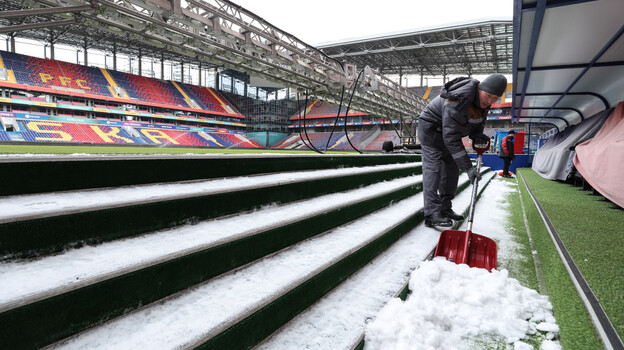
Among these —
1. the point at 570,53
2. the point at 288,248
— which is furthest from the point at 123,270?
the point at 570,53

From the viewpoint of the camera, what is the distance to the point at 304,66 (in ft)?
18.8

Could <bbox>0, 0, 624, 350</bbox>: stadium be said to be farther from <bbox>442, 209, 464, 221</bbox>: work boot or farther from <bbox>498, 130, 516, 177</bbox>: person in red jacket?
<bbox>498, 130, 516, 177</bbox>: person in red jacket

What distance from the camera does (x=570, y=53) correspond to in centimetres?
374

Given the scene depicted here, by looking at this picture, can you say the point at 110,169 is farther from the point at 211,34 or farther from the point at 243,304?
the point at 211,34

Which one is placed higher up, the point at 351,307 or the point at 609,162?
the point at 609,162

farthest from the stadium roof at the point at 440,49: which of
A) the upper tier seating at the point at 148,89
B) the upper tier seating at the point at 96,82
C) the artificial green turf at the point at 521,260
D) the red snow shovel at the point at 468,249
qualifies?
the red snow shovel at the point at 468,249

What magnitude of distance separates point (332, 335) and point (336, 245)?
1.77 ft

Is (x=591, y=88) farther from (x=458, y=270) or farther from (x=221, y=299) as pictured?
(x=221, y=299)

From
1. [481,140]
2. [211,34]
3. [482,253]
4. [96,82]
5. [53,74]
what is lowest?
[482,253]

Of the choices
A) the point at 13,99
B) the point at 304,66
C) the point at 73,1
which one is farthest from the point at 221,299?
the point at 13,99

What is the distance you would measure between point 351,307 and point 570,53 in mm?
4642

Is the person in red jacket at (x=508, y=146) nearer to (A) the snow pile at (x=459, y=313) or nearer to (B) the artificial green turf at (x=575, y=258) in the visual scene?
(B) the artificial green turf at (x=575, y=258)

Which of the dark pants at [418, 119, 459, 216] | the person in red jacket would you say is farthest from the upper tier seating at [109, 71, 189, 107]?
the dark pants at [418, 119, 459, 216]

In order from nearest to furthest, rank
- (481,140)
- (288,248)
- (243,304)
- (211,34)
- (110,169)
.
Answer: (243,304), (110,169), (288,248), (481,140), (211,34)
